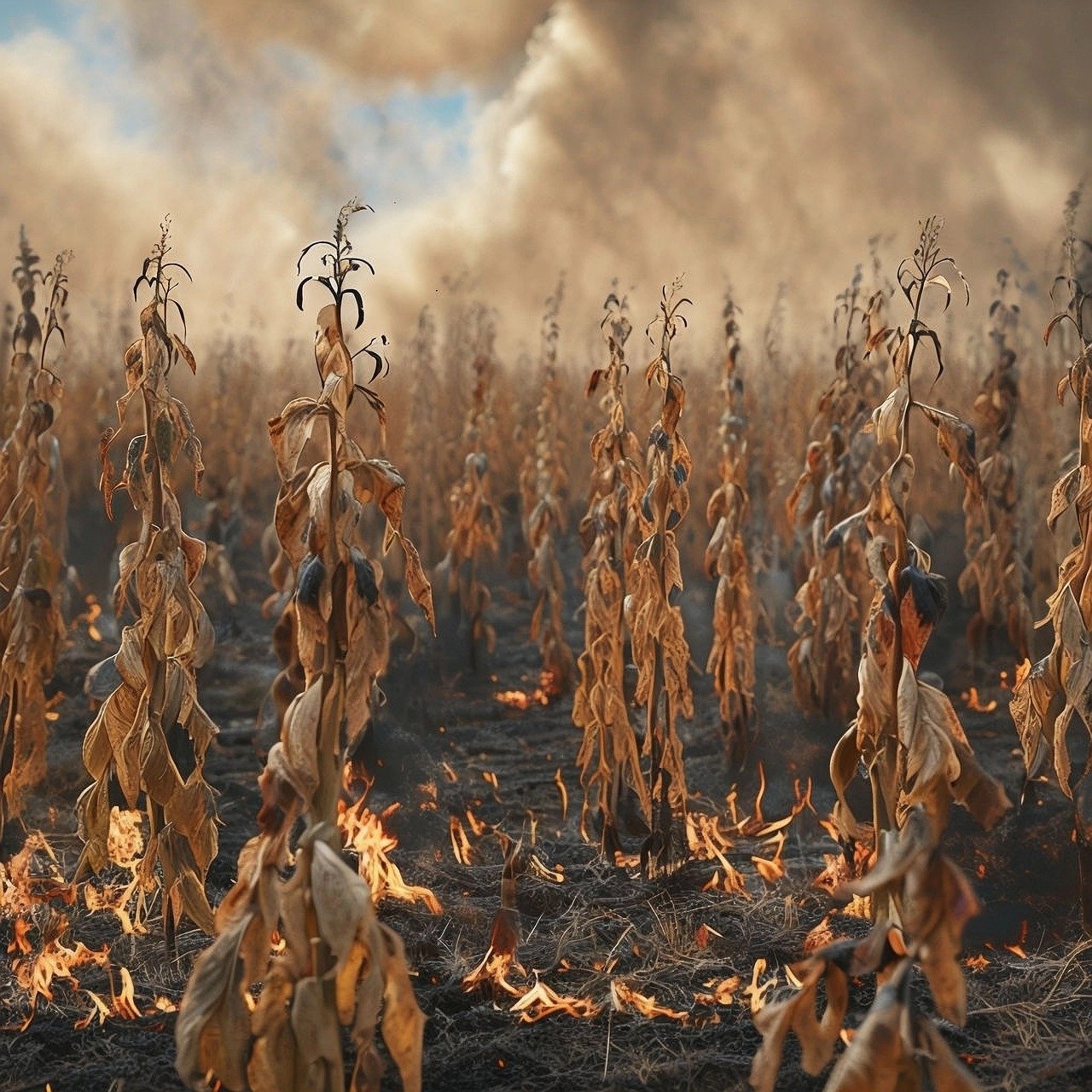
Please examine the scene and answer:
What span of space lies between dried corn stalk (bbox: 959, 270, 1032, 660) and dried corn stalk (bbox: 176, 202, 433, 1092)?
3646mm

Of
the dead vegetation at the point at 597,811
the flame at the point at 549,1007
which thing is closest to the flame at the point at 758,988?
the dead vegetation at the point at 597,811

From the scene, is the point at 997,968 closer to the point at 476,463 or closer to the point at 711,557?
the point at 711,557

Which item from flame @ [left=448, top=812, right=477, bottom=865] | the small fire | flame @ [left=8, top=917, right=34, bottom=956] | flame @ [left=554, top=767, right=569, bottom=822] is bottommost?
flame @ [left=8, top=917, right=34, bottom=956]

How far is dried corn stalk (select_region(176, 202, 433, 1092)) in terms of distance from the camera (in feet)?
4.47

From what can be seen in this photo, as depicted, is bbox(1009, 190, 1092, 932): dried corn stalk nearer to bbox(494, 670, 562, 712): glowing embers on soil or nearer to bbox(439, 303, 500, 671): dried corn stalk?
bbox(494, 670, 562, 712): glowing embers on soil

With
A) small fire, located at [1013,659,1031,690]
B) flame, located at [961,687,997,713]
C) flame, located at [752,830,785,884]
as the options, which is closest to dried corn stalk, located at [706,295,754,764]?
flame, located at [752,830,785,884]

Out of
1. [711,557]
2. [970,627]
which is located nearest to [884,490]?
[711,557]

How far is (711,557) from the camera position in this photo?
3.91 meters

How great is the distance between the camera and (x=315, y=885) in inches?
52.7

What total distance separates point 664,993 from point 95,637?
3.49 meters

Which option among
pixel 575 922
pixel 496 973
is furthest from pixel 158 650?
pixel 575 922

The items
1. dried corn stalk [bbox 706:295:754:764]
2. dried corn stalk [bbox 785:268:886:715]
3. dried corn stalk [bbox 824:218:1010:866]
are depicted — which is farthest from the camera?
dried corn stalk [bbox 785:268:886:715]

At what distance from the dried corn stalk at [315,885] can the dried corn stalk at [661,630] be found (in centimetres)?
151

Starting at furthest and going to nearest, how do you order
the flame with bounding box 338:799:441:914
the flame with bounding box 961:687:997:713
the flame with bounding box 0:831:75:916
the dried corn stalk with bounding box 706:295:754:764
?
the flame with bounding box 961:687:997:713, the dried corn stalk with bounding box 706:295:754:764, the flame with bounding box 338:799:441:914, the flame with bounding box 0:831:75:916
